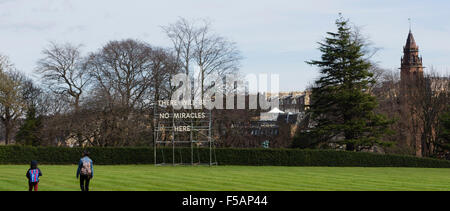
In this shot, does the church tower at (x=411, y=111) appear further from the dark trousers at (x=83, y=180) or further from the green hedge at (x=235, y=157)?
the dark trousers at (x=83, y=180)

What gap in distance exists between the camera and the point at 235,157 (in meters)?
53.3

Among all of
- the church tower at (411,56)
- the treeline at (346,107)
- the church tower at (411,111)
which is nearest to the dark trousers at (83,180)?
the treeline at (346,107)

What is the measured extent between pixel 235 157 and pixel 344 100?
13.1 m

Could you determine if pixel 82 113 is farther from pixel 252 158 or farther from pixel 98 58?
pixel 252 158

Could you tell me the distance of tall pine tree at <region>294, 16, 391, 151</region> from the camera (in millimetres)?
57719

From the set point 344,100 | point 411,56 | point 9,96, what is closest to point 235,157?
point 344,100

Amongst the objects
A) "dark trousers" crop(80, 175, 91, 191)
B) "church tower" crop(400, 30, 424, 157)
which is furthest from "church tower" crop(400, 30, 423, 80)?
"dark trousers" crop(80, 175, 91, 191)

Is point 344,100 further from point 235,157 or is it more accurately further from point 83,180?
point 83,180

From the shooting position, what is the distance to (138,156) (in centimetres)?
5375

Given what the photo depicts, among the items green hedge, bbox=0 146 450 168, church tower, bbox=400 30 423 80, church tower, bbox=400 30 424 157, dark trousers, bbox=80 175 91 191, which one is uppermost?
church tower, bbox=400 30 423 80

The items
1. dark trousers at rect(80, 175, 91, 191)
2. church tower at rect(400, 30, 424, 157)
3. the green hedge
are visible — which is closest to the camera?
dark trousers at rect(80, 175, 91, 191)

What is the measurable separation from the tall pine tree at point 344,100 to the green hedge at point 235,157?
4.51 metres

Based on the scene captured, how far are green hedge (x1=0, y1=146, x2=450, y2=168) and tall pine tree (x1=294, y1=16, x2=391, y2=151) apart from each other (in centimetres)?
451

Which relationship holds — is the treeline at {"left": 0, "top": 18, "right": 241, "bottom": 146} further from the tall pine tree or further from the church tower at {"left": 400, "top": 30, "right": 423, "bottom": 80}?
the church tower at {"left": 400, "top": 30, "right": 423, "bottom": 80}
